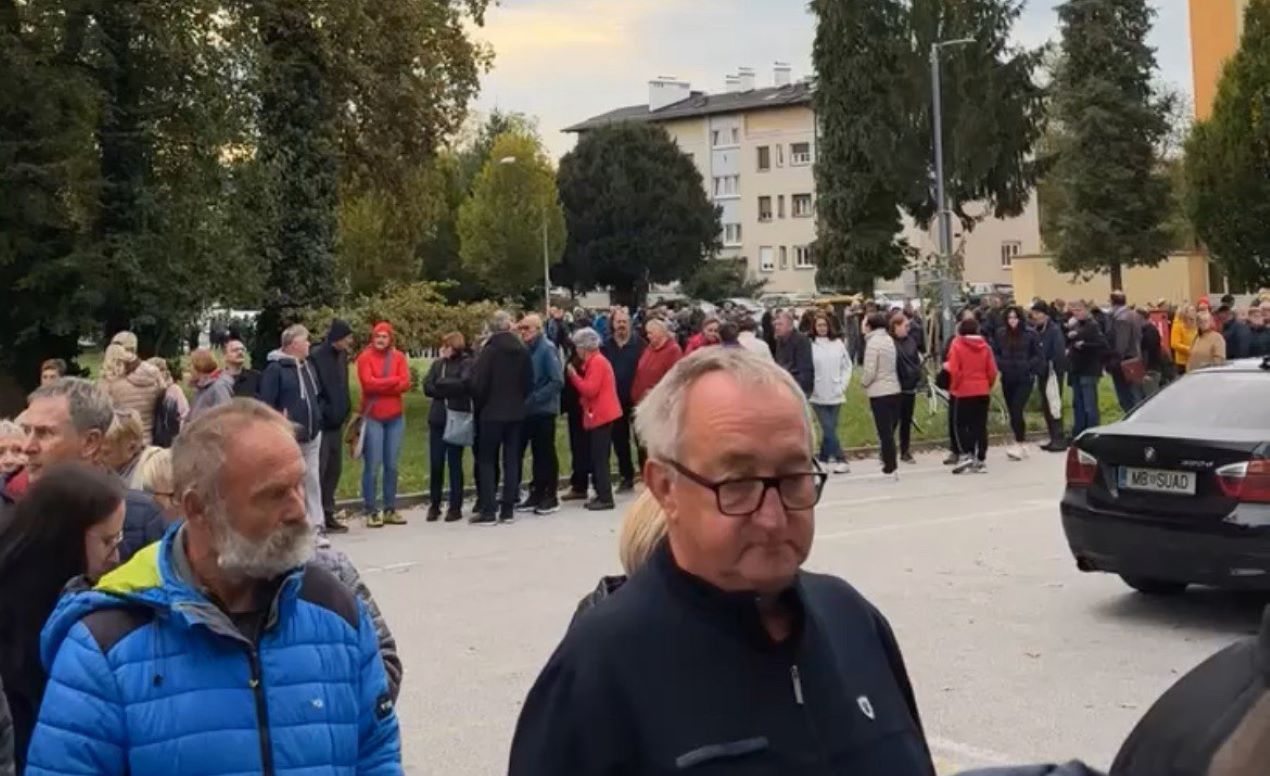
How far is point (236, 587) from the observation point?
10.8ft

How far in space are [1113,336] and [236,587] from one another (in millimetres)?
20179

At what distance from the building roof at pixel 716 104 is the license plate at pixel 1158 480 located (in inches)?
3664

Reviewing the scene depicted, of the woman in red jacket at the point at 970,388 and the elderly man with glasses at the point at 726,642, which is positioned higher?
the elderly man with glasses at the point at 726,642

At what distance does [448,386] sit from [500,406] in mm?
545

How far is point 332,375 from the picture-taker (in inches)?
562

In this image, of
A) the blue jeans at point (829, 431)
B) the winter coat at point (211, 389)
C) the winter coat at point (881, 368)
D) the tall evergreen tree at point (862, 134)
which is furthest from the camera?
the tall evergreen tree at point (862, 134)

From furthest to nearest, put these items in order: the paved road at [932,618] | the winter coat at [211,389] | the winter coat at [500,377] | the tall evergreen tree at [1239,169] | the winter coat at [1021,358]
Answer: the tall evergreen tree at [1239,169]
the winter coat at [1021,358]
the winter coat at [500,377]
the winter coat at [211,389]
the paved road at [932,618]

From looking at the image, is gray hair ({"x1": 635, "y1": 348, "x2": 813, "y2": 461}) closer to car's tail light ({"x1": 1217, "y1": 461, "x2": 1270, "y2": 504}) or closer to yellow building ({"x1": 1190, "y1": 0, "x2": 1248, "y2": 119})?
car's tail light ({"x1": 1217, "y1": 461, "x2": 1270, "y2": 504})

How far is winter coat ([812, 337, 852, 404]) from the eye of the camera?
18.4 meters

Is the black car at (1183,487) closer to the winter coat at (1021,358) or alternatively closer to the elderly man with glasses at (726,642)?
the elderly man with glasses at (726,642)

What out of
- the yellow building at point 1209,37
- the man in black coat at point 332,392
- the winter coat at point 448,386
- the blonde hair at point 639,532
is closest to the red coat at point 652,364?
the winter coat at point 448,386

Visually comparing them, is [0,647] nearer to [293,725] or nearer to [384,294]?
[293,725]

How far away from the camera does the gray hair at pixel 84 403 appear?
17.4 ft

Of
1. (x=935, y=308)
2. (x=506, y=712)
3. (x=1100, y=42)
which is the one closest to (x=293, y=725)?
(x=506, y=712)
